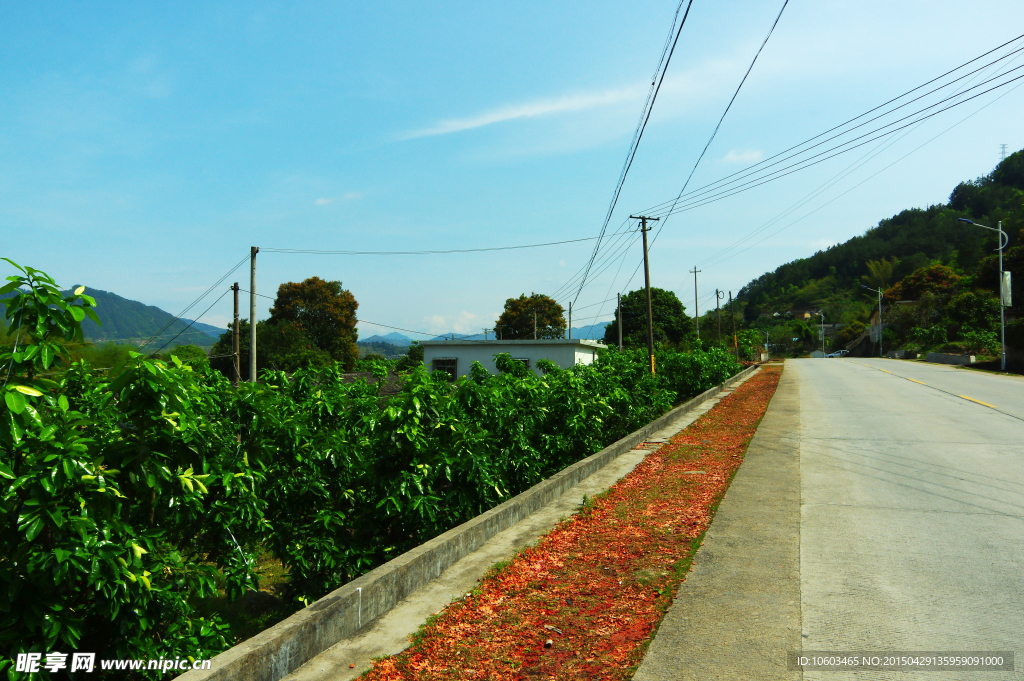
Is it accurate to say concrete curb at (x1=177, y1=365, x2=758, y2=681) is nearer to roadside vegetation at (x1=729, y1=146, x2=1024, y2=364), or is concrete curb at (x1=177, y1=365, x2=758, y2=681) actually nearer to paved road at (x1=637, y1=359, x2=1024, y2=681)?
paved road at (x1=637, y1=359, x2=1024, y2=681)

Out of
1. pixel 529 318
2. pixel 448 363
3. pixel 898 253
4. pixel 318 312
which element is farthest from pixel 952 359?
pixel 898 253

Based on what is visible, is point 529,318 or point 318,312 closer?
point 318,312

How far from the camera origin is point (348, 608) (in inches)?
158

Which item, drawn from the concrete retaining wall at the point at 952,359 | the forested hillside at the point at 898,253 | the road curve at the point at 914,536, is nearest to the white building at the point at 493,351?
the concrete retaining wall at the point at 952,359

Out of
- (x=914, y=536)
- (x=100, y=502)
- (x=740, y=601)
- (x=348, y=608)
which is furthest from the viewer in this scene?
(x=914, y=536)

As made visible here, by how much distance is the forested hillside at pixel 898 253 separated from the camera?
82.2m

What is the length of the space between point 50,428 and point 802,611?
4.50 m

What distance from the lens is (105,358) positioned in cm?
3177

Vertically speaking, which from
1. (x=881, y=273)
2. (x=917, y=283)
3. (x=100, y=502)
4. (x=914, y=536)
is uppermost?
(x=881, y=273)

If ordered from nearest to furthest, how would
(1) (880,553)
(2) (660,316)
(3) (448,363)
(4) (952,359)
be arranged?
(1) (880,553)
(3) (448,363)
(4) (952,359)
(2) (660,316)

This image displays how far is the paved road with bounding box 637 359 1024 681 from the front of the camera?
371 centimetres

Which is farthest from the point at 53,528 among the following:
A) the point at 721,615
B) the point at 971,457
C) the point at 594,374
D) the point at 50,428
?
the point at 971,457

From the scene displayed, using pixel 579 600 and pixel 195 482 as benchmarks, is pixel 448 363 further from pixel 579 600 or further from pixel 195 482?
pixel 195 482

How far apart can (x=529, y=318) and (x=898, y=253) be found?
271 feet
